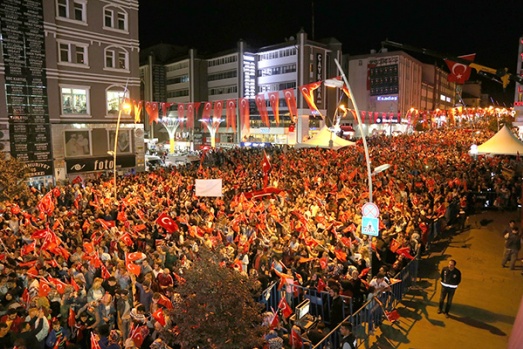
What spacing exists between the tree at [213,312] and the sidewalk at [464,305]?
15.0ft

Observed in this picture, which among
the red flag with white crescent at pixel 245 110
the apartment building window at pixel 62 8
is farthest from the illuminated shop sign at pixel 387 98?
the apartment building window at pixel 62 8

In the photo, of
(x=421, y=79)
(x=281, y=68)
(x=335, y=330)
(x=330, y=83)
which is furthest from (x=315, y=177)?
(x=421, y=79)

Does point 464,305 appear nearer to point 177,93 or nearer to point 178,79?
point 178,79

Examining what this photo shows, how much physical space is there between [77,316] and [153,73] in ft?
271

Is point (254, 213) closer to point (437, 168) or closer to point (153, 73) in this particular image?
point (437, 168)

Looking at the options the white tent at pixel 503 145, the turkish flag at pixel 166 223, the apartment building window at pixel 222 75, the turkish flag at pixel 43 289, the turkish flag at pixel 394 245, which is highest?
the apartment building window at pixel 222 75

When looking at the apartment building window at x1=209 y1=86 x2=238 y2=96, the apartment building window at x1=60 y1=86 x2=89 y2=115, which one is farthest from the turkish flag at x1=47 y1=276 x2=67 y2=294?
the apartment building window at x1=209 y1=86 x2=238 y2=96

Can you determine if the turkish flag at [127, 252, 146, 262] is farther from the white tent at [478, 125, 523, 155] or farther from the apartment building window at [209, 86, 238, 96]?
the apartment building window at [209, 86, 238, 96]

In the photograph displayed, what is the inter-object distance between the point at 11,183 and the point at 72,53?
14503 millimetres

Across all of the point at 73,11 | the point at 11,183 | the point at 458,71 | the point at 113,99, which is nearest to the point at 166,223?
the point at 458,71

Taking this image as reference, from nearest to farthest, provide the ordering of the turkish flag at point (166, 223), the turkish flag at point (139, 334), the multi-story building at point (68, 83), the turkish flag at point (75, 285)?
the turkish flag at point (139, 334) < the turkish flag at point (75, 285) < the turkish flag at point (166, 223) < the multi-story building at point (68, 83)

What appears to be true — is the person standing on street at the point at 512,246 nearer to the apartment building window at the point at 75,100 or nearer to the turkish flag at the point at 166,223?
the turkish flag at the point at 166,223

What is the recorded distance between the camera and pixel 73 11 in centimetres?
2942

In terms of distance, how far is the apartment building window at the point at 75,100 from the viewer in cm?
2962
